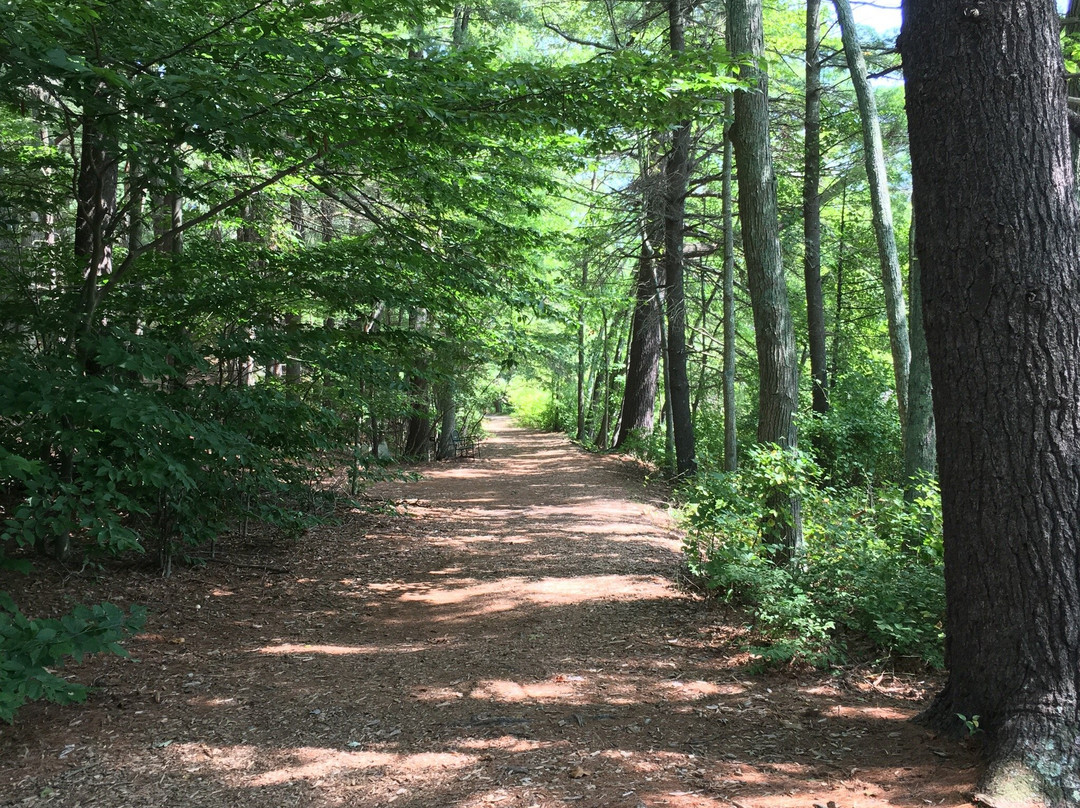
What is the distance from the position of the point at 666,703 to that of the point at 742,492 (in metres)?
2.65

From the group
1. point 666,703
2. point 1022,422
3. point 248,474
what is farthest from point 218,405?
point 1022,422

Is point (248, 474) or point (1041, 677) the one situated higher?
point (248, 474)

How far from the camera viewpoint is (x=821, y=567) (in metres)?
5.45

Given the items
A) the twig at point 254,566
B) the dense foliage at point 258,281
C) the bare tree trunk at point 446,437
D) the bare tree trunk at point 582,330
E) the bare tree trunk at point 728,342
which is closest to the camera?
the dense foliage at point 258,281

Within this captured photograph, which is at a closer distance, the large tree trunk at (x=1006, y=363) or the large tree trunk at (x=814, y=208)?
the large tree trunk at (x=1006, y=363)

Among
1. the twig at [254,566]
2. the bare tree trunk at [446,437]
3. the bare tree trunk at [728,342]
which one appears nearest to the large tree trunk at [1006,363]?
the bare tree trunk at [728,342]

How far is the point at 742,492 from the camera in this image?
20.7 feet

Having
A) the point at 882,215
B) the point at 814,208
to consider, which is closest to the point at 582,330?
the point at 814,208

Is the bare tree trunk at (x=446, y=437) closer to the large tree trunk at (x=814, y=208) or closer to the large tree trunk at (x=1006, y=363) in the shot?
the large tree trunk at (x=814, y=208)

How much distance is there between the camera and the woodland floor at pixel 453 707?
3.13m

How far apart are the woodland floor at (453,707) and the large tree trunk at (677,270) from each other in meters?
7.10

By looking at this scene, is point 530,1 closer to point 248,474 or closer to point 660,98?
point 660,98

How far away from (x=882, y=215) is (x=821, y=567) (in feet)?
20.9

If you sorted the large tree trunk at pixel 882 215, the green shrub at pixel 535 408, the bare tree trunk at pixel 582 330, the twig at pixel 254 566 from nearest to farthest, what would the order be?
the twig at pixel 254 566 → the large tree trunk at pixel 882 215 → the bare tree trunk at pixel 582 330 → the green shrub at pixel 535 408
